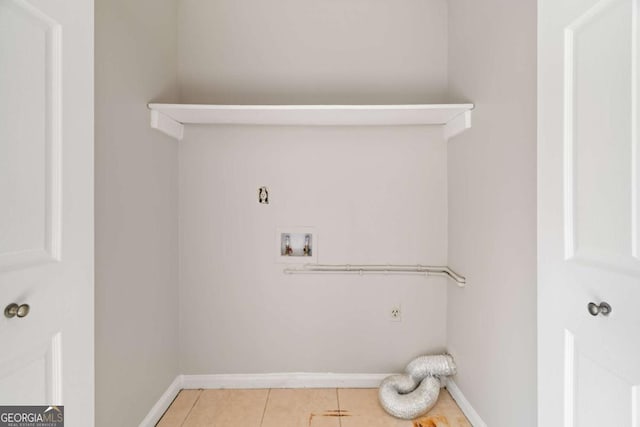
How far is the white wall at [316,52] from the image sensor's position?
7.80 ft

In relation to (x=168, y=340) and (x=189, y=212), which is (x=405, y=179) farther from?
(x=168, y=340)

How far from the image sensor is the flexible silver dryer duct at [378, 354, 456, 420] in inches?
79.7

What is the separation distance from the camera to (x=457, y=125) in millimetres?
2105

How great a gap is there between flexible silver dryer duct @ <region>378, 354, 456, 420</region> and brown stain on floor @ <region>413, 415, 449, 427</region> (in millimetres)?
32

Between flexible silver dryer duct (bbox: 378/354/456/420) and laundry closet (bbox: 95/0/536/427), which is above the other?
laundry closet (bbox: 95/0/536/427)

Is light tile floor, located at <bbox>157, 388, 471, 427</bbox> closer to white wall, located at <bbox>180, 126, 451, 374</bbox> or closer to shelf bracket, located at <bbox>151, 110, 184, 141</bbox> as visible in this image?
white wall, located at <bbox>180, 126, 451, 374</bbox>

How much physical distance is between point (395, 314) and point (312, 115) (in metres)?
1.39
